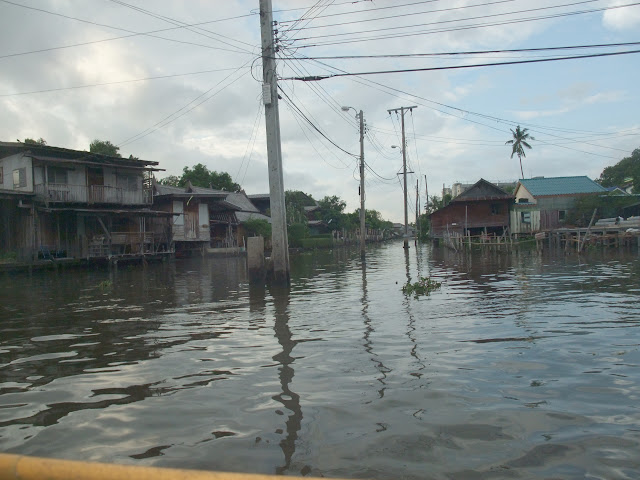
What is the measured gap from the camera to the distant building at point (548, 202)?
1766 inches

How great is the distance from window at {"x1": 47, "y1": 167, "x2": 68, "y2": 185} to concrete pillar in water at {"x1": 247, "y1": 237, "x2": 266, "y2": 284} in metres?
19.4

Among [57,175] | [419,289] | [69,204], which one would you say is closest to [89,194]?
Answer: [69,204]

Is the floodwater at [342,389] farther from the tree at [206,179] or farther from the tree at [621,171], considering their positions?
the tree at [621,171]

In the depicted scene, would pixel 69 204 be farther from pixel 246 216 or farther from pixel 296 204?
pixel 296 204

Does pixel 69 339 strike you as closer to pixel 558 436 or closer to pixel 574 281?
pixel 558 436

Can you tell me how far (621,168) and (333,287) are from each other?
62.0 meters

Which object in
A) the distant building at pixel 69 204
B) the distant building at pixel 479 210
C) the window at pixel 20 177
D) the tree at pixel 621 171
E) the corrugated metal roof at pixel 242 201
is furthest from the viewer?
the tree at pixel 621 171

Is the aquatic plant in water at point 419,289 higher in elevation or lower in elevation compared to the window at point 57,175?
lower

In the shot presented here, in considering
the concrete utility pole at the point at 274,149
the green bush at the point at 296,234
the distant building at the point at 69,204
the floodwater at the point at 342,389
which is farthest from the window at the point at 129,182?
the floodwater at the point at 342,389

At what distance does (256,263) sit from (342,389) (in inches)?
432

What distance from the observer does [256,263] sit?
1592 cm

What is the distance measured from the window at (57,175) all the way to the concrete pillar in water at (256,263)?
63.8ft

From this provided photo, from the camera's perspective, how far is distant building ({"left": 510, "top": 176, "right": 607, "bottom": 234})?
44.8 metres

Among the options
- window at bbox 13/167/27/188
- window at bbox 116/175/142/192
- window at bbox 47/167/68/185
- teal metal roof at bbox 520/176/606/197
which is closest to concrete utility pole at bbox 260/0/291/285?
window at bbox 47/167/68/185
